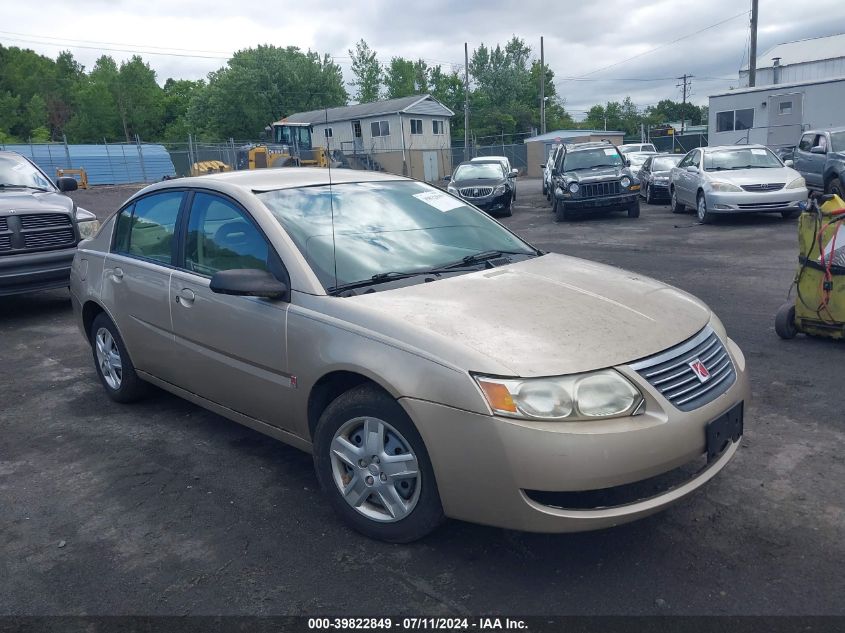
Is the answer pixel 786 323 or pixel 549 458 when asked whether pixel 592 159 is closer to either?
pixel 786 323

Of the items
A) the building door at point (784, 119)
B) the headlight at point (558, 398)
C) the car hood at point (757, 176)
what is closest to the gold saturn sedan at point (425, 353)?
the headlight at point (558, 398)

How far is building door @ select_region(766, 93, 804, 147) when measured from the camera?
2606cm

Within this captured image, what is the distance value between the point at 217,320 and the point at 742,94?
28610mm

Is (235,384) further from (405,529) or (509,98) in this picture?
(509,98)

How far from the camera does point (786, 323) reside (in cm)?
608

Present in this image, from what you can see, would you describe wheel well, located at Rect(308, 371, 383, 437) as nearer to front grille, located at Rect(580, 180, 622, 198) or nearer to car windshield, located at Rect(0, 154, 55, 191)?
car windshield, located at Rect(0, 154, 55, 191)

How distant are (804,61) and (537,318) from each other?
185 feet

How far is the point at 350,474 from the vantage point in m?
3.35

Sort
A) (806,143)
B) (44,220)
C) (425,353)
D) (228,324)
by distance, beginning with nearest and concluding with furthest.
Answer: (425,353) → (228,324) → (44,220) → (806,143)

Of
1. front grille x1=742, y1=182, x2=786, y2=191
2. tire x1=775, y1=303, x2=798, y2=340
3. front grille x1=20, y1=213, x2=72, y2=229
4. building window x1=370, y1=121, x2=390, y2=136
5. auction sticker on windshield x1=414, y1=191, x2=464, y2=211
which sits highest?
building window x1=370, y1=121, x2=390, y2=136

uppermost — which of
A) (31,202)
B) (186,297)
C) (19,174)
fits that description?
(19,174)

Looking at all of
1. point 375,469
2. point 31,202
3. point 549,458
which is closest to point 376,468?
point 375,469

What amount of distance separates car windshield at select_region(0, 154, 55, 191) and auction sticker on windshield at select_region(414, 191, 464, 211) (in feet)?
22.6

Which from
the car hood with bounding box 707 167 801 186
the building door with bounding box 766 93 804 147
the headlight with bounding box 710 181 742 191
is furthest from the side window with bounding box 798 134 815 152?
the building door with bounding box 766 93 804 147
